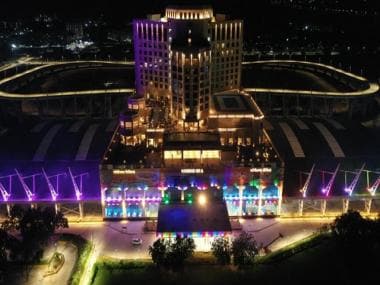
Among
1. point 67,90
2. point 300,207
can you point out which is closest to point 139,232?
point 300,207

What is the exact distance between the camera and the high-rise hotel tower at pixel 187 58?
4437 inches

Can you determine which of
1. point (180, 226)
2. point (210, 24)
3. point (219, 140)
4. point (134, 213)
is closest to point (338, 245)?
point (180, 226)

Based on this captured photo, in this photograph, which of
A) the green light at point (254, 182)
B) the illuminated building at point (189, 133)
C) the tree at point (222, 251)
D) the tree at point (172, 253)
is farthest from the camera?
the green light at point (254, 182)

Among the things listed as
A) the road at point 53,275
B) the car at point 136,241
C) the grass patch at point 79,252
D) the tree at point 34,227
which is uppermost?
the tree at point 34,227

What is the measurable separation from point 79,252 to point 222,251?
90.2 feet

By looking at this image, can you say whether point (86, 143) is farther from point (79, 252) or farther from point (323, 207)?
point (323, 207)

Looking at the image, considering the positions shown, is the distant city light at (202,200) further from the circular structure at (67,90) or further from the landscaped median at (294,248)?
the circular structure at (67,90)

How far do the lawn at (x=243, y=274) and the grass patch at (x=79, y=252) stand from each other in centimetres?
321

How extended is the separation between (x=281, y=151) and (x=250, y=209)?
18.6 m

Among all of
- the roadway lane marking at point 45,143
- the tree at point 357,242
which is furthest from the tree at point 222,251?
the roadway lane marking at point 45,143

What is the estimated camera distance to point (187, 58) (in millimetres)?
Answer: 110812

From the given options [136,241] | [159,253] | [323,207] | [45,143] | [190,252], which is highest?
[45,143]

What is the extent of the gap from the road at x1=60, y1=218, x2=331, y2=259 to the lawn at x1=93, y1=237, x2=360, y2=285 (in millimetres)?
5919

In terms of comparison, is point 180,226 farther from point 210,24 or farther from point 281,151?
point 210,24
